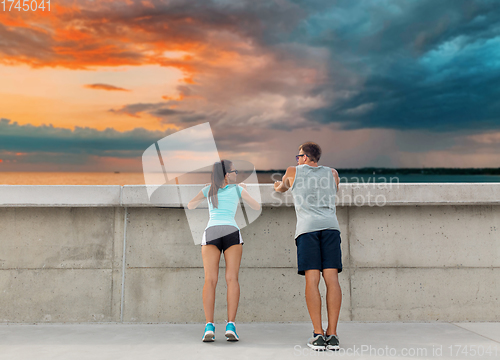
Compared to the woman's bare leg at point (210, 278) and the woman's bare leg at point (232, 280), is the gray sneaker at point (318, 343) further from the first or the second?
the woman's bare leg at point (210, 278)

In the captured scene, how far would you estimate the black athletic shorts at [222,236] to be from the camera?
13.0 ft

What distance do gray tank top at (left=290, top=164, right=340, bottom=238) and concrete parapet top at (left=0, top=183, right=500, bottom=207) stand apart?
0.74 metres

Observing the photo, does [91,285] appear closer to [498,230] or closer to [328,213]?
[328,213]

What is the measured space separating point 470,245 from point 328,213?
7.73 ft

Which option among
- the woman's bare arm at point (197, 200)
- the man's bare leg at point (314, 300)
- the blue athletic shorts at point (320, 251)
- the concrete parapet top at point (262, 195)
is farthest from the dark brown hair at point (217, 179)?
the man's bare leg at point (314, 300)

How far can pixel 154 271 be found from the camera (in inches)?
191

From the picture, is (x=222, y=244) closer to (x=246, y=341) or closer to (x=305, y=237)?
(x=305, y=237)

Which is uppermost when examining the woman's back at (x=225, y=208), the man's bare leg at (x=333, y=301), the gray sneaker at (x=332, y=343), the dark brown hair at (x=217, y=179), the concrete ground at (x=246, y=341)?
the dark brown hair at (x=217, y=179)

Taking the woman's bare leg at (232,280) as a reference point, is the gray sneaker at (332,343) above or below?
below

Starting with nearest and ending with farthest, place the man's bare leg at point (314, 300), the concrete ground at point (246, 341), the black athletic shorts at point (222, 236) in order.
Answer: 1. the concrete ground at point (246, 341)
2. the man's bare leg at point (314, 300)
3. the black athletic shorts at point (222, 236)

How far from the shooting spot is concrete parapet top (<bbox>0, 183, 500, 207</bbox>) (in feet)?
15.5

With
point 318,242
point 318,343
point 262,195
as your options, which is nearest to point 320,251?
point 318,242

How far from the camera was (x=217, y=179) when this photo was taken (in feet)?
13.4

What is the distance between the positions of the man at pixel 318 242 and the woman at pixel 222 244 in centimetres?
67
